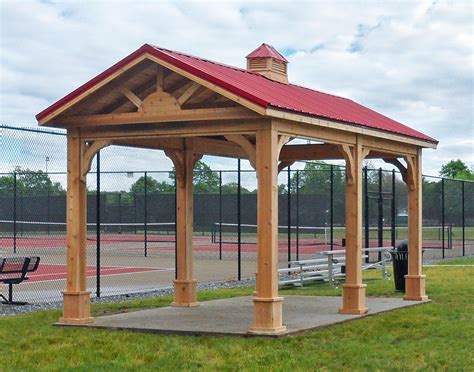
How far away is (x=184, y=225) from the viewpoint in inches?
680

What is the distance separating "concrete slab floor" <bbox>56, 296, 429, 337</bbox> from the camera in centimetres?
1361

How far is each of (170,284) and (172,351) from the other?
10.9 m

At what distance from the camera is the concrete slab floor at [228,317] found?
44.7 ft

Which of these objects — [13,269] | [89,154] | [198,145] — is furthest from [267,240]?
[13,269]

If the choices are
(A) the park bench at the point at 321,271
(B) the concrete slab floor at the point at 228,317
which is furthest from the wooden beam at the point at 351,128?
(A) the park bench at the point at 321,271

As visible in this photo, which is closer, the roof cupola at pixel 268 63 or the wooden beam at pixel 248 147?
the wooden beam at pixel 248 147

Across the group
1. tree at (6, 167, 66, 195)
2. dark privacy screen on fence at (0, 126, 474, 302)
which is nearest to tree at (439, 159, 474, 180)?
dark privacy screen on fence at (0, 126, 474, 302)

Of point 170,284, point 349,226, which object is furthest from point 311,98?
point 170,284

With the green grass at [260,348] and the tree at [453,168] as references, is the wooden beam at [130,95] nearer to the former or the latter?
the green grass at [260,348]

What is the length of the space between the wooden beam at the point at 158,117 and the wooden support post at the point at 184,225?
2.72 metres

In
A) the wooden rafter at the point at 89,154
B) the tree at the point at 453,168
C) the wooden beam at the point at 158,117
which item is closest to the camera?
the wooden beam at the point at 158,117

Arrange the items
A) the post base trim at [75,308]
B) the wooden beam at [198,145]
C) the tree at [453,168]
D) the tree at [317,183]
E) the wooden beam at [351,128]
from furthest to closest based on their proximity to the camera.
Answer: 1. the tree at [453,168]
2. the tree at [317,183]
3. the wooden beam at [198,145]
4. the post base trim at [75,308]
5. the wooden beam at [351,128]

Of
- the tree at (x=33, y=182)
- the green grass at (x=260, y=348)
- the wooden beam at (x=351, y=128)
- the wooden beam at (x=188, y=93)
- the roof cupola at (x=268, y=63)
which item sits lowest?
the green grass at (x=260, y=348)

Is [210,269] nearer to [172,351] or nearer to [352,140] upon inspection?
[352,140]
